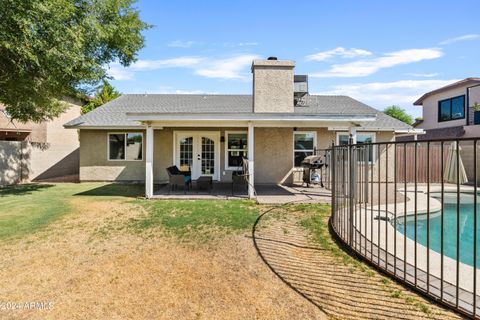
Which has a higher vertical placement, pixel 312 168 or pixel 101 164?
pixel 101 164

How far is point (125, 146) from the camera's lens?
15.0 metres

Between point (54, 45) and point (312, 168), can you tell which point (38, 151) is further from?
point (312, 168)

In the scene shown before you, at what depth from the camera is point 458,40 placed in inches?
695

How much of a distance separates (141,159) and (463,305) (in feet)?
46.0

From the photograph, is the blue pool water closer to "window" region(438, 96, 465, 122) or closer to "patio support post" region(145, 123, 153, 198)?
"patio support post" region(145, 123, 153, 198)

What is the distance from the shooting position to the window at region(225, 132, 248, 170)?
48.2ft

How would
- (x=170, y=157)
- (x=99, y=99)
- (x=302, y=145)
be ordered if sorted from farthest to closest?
(x=99, y=99) < (x=170, y=157) < (x=302, y=145)

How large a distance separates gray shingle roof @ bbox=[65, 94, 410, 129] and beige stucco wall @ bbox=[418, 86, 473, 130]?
9.51m

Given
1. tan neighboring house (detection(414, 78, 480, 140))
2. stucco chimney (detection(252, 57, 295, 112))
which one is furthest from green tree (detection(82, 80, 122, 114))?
tan neighboring house (detection(414, 78, 480, 140))

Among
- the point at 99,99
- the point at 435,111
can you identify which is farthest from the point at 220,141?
the point at 435,111

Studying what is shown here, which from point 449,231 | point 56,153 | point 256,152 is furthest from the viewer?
point 56,153

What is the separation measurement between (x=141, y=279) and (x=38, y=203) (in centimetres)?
739

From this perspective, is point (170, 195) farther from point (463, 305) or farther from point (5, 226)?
point (463, 305)

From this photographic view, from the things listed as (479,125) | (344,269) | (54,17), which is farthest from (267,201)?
(479,125)
